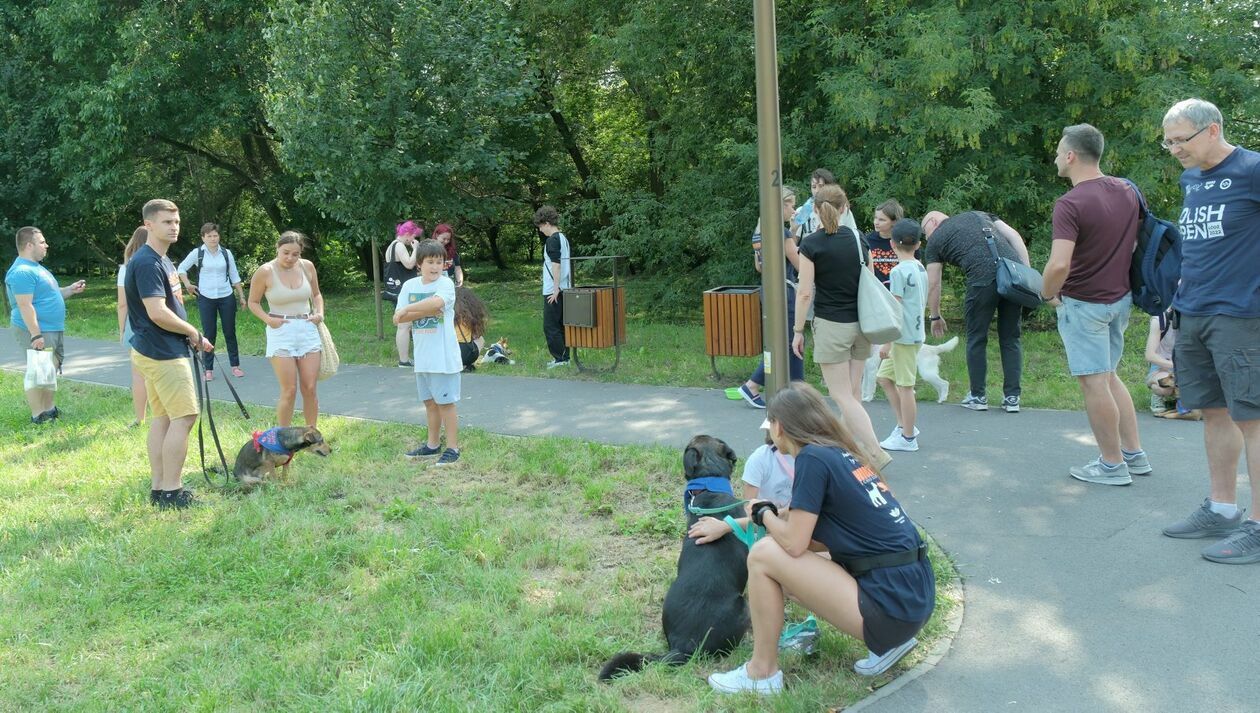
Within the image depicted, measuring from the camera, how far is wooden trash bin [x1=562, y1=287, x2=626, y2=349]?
10.5 metres

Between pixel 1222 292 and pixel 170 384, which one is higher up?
pixel 1222 292

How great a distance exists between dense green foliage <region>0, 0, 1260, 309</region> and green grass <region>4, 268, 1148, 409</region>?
129cm

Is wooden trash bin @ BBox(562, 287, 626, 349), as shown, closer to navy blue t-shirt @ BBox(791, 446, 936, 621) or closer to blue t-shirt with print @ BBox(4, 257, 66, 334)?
blue t-shirt with print @ BBox(4, 257, 66, 334)

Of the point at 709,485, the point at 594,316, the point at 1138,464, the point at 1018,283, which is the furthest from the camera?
the point at 594,316

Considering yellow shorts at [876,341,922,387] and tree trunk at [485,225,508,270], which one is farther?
tree trunk at [485,225,508,270]

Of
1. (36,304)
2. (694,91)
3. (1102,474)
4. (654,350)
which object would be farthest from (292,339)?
(694,91)

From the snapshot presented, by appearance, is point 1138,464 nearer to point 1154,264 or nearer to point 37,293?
point 1154,264

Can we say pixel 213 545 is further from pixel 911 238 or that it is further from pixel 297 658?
pixel 911 238

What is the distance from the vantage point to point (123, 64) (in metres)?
20.1

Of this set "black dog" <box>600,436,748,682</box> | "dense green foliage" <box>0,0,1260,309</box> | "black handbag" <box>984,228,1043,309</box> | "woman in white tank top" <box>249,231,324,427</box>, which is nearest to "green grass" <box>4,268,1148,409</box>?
"black handbag" <box>984,228,1043,309</box>

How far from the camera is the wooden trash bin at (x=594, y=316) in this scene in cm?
1055

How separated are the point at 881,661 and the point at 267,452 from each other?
15.5 ft

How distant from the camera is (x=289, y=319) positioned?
789 centimetres

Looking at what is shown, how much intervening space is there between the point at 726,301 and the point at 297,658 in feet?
20.2
